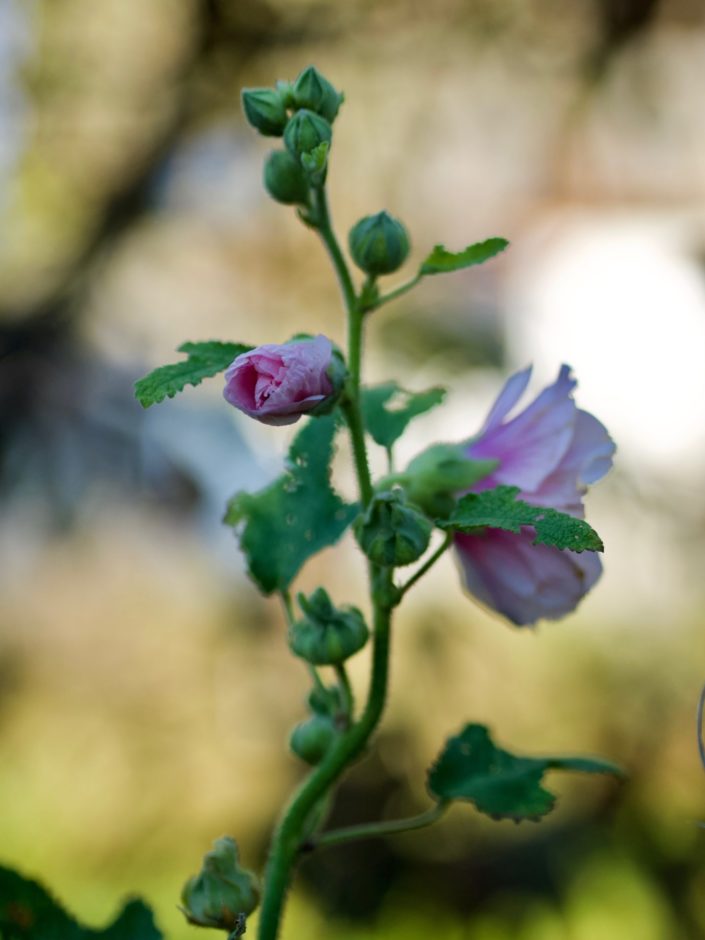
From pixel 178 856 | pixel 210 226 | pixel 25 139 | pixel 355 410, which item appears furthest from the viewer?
pixel 210 226

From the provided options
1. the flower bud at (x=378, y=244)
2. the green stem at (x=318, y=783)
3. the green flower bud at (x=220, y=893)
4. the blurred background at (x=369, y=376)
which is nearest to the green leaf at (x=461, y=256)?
the flower bud at (x=378, y=244)

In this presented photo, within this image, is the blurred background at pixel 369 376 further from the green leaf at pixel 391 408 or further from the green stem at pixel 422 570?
the green stem at pixel 422 570

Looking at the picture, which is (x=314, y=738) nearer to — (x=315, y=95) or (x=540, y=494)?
Result: (x=540, y=494)

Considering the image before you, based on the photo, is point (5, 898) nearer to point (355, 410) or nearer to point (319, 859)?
point (355, 410)

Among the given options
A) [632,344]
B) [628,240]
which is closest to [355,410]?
[632,344]

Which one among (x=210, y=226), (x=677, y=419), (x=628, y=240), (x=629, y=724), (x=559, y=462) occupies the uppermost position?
(x=210, y=226)
